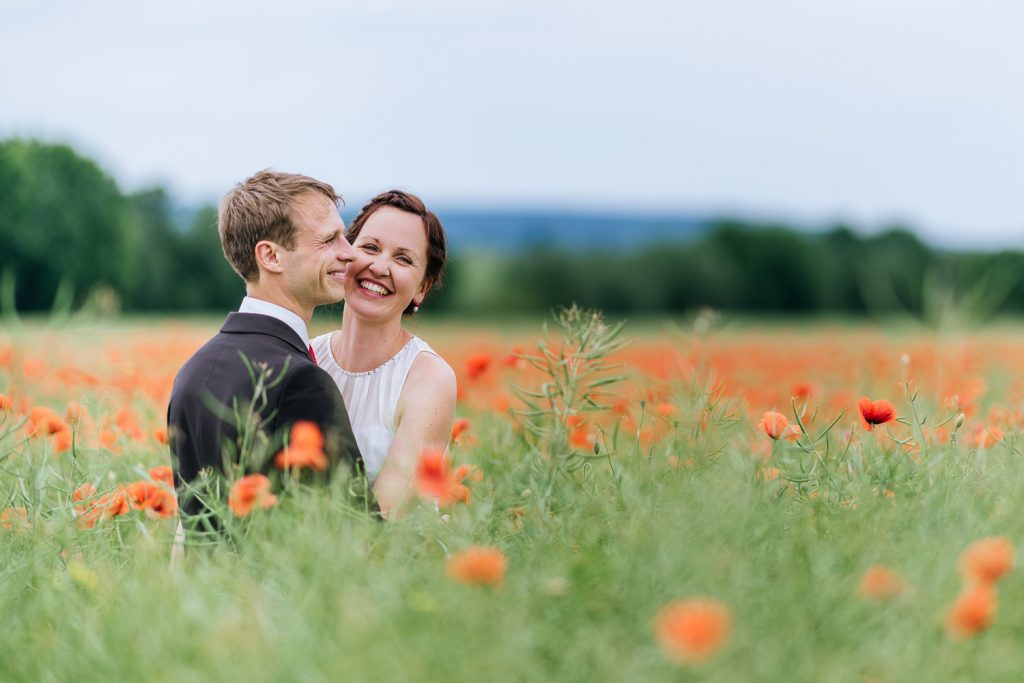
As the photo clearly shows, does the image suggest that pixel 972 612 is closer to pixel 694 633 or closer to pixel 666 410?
pixel 694 633

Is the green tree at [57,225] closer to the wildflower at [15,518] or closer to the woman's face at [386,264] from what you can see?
the wildflower at [15,518]

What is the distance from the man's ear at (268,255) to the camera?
2.85 meters

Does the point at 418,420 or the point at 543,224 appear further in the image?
the point at 543,224

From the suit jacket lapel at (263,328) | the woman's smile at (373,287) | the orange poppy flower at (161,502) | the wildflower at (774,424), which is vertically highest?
the woman's smile at (373,287)

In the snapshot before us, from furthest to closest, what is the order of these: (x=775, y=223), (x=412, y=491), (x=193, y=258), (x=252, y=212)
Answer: (x=775, y=223), (x=193, y=258), (x=252, y=212), (x=412, y=491)

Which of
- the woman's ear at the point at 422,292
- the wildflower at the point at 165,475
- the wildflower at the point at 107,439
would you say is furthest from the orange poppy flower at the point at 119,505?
the woman's ear at the point at 422,292

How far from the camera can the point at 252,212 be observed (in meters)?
2.88

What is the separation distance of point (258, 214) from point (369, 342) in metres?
0.61

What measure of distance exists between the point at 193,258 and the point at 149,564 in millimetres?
28911

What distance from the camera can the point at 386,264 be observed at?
10.4ft

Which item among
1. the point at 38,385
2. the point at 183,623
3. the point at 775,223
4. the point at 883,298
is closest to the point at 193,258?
the point at 775,223

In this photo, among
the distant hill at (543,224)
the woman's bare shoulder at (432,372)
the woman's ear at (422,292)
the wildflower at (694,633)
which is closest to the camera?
the wildflower at (694,633)

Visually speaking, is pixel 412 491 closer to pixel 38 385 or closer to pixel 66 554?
pixel 66 554

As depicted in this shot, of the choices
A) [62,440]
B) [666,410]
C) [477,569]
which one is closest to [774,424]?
[666,410]
